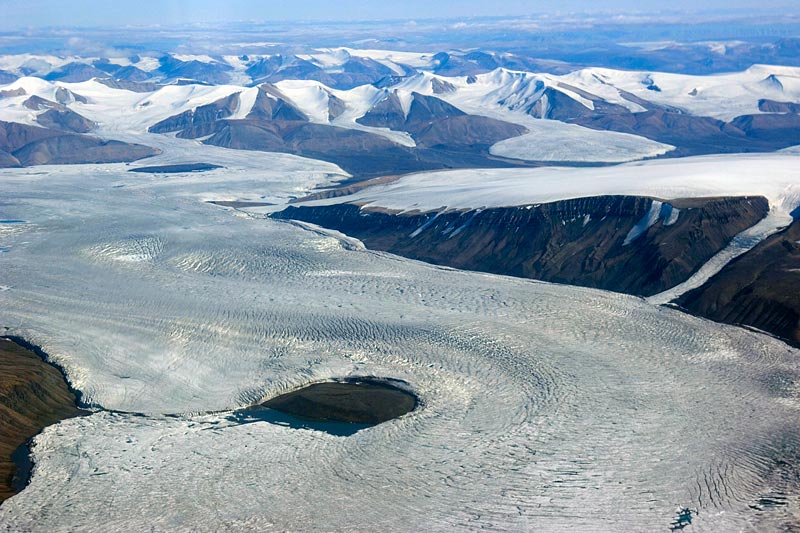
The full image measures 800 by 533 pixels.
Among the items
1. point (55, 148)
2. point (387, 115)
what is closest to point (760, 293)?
point (55, 148)

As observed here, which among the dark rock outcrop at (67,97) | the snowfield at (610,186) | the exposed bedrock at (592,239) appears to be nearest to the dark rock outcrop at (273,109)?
the dark rock outcrop at (67,97)

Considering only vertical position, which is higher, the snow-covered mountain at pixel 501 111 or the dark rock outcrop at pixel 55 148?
the snow-covered mountain at pixel 501 111

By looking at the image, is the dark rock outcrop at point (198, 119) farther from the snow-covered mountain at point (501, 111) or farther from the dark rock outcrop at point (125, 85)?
the dark rock outcrop at point (125, 85)

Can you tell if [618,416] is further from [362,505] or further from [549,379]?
[362,505]

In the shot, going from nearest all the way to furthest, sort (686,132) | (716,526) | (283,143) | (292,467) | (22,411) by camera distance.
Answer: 1. (716,526)
2. (292,467)
3. (22,411)
4. (283,143)
5. (686,132)

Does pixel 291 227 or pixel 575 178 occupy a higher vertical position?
pixel 575 178

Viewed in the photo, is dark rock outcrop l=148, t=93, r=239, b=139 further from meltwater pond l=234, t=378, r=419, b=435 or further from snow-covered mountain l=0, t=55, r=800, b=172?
meltwater pond l=234, t=378, r=419, b=435

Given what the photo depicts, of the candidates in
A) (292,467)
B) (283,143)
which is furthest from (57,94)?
(292,467)
